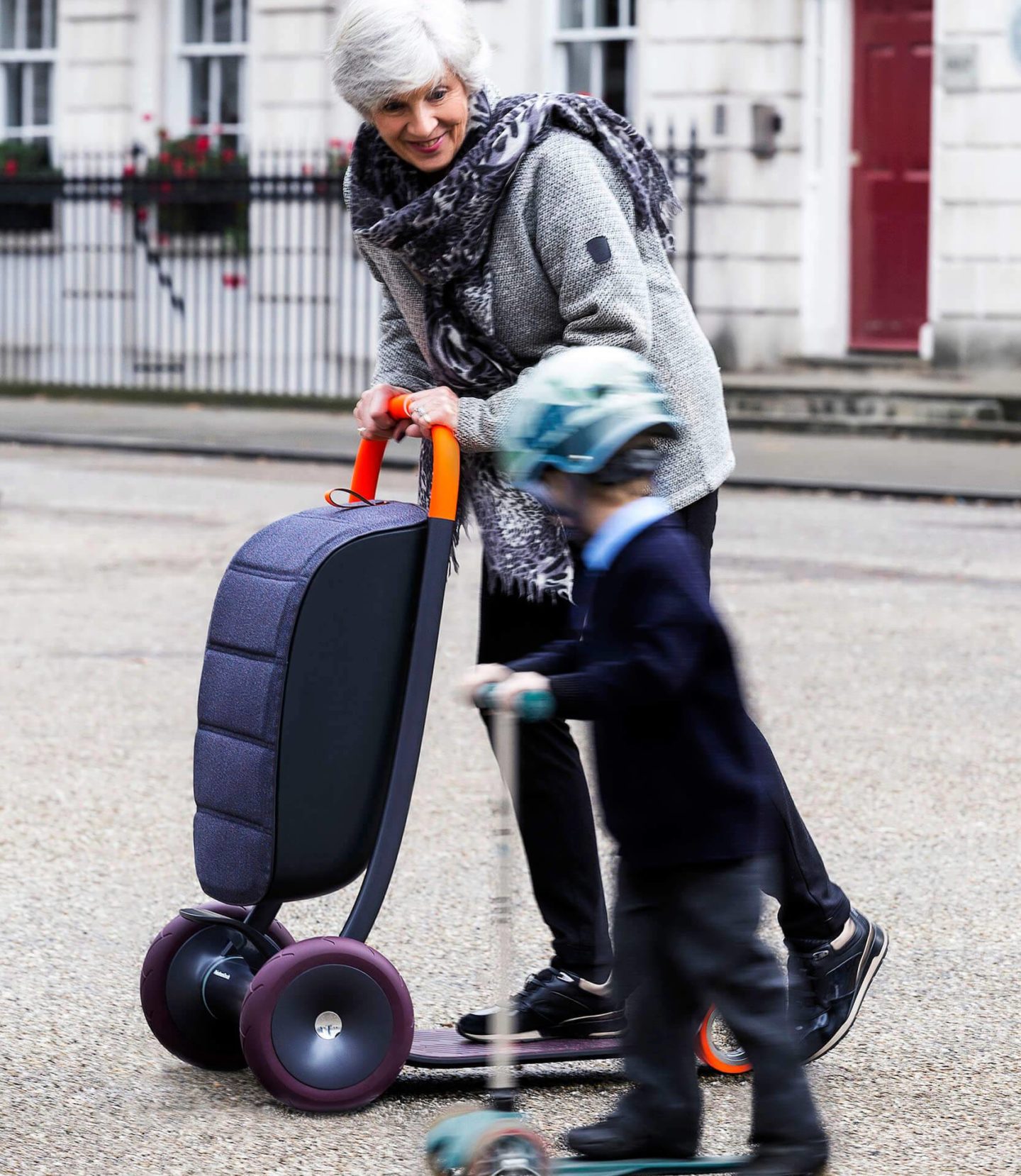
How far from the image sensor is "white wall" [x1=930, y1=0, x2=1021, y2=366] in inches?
627

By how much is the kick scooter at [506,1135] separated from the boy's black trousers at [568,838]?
0.55 metres

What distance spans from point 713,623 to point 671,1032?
1.84ft

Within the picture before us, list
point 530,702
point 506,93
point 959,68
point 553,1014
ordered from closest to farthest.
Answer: point 530,702 → point 553,1014 → point 959,68 → point 506,93

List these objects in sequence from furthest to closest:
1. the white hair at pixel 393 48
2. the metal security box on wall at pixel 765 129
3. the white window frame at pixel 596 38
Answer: the white window frame at pixel 596 38 < the metal security box on wall at pixel 765 129 < the white hair at pixel 393 48

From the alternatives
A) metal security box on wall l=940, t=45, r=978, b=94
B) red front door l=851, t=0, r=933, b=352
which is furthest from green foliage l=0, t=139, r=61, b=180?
metal security box on wall l=940, t=45, r=978, b=94

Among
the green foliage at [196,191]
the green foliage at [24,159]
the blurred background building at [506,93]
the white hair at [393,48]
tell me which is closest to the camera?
the white hair at [393,48]

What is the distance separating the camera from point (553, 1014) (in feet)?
11.8

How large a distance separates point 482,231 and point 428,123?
19 cm

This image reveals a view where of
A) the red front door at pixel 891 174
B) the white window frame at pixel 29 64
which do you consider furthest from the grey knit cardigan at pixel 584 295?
the white window frame at pixel 29 64

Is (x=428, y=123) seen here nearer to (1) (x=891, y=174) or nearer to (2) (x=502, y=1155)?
(2) (x=502, y=1155)

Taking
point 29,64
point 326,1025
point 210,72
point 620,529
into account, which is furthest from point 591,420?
point 29,64

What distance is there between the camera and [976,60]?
52.4 feet

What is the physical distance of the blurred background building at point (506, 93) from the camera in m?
16.3

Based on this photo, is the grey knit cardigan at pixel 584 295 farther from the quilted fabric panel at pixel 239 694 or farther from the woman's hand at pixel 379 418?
the quilted fabric panel at pixel 239 694
